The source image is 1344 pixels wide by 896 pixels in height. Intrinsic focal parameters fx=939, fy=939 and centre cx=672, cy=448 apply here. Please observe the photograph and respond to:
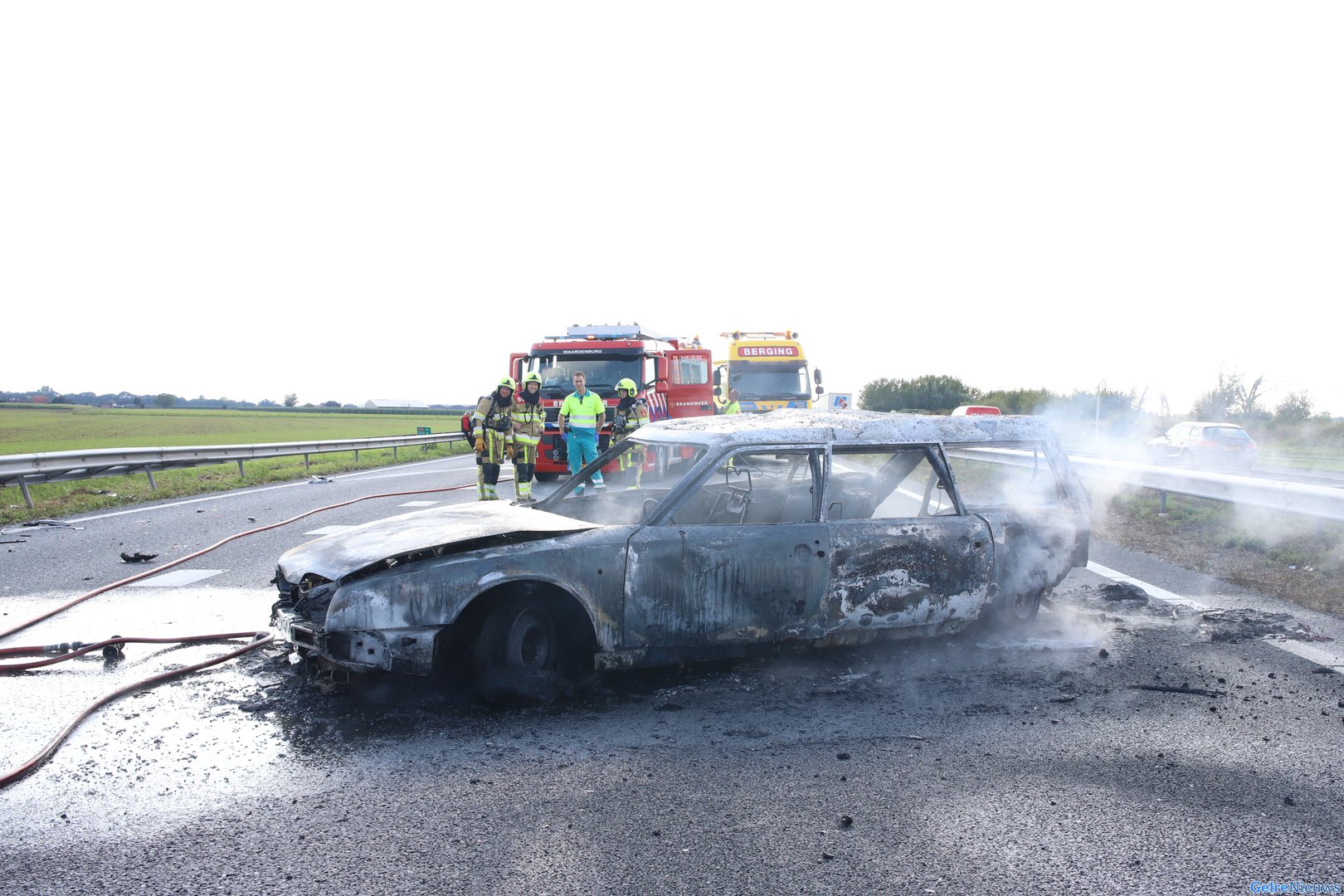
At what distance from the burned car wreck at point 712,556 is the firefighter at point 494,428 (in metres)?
6.08

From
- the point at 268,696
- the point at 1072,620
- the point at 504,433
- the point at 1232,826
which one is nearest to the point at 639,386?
the point at 504,433

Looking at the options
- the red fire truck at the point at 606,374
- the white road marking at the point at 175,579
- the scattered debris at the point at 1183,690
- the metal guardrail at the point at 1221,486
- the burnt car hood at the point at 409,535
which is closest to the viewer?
the burnt car hood at the point at 409,535

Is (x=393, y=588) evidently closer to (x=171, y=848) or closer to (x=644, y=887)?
(x=171, y=848)

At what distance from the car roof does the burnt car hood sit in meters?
0.95

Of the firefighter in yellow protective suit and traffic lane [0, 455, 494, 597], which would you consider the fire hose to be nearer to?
traffic lane [0, 455, 494, 597]

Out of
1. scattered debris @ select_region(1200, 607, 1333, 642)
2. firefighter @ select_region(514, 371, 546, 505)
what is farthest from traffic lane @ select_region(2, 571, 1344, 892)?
firefighter @ select_region(514, 371, 546, 505)

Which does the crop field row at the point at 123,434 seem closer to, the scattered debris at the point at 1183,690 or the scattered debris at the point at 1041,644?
the scattered debris at the point at 1041,644

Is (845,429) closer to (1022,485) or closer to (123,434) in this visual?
(1022,485)

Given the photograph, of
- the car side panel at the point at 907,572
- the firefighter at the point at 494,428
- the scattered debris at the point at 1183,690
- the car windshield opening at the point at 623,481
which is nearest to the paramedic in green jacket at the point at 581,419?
the firefighter at the point at 494,428

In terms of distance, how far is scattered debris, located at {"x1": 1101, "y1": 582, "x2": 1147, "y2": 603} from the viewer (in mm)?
7129

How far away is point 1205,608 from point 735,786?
490 centimetres

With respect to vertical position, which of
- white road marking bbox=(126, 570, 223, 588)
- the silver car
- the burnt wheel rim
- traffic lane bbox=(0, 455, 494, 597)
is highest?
the burnt wheel rim

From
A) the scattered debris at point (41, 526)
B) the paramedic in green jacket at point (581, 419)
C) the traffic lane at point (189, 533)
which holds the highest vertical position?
the paramedic in green jacket at point (581, 419)

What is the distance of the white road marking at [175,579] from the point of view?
292 inches
